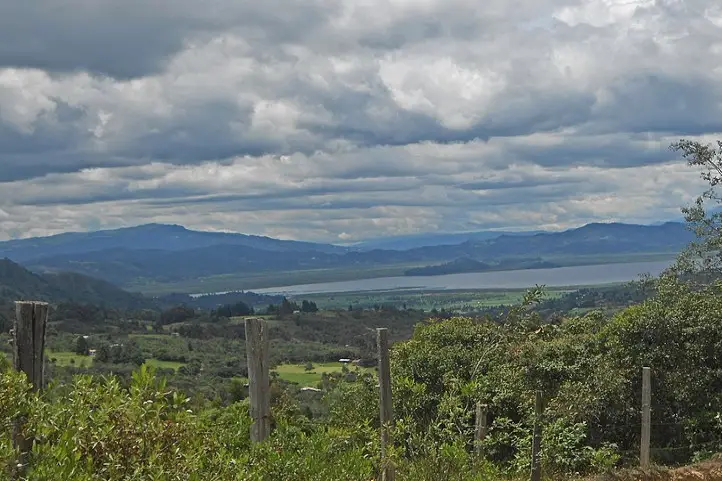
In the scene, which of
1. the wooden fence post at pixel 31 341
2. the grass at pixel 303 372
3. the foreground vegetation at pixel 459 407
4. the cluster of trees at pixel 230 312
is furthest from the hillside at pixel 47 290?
the wooden fence post at pixel 31 341

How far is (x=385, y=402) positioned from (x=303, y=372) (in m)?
42.3

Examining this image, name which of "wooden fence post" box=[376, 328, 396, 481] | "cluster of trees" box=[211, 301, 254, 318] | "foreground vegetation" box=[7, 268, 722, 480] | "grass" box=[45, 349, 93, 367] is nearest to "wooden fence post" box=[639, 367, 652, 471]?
"foreground vegetation" box=[7, 268, 722, 480]

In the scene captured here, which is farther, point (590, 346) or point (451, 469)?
point (590, 346)

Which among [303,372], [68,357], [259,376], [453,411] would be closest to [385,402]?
[453,411]

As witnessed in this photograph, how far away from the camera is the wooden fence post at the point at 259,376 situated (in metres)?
5.76

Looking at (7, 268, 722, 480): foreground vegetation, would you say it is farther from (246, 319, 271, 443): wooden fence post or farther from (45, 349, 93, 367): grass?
(45, 349, 93, 367): grass

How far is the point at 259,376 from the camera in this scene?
5910mm

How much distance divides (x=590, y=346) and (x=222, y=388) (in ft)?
91.8

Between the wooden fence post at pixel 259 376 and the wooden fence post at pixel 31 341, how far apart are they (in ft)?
5.08

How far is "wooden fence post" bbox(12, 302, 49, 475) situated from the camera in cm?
471

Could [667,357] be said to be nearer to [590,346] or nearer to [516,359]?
[590,346]

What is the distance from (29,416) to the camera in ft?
13.0

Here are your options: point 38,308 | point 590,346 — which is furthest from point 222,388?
point 38,308

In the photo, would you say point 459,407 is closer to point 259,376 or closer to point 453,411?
point 453,411
